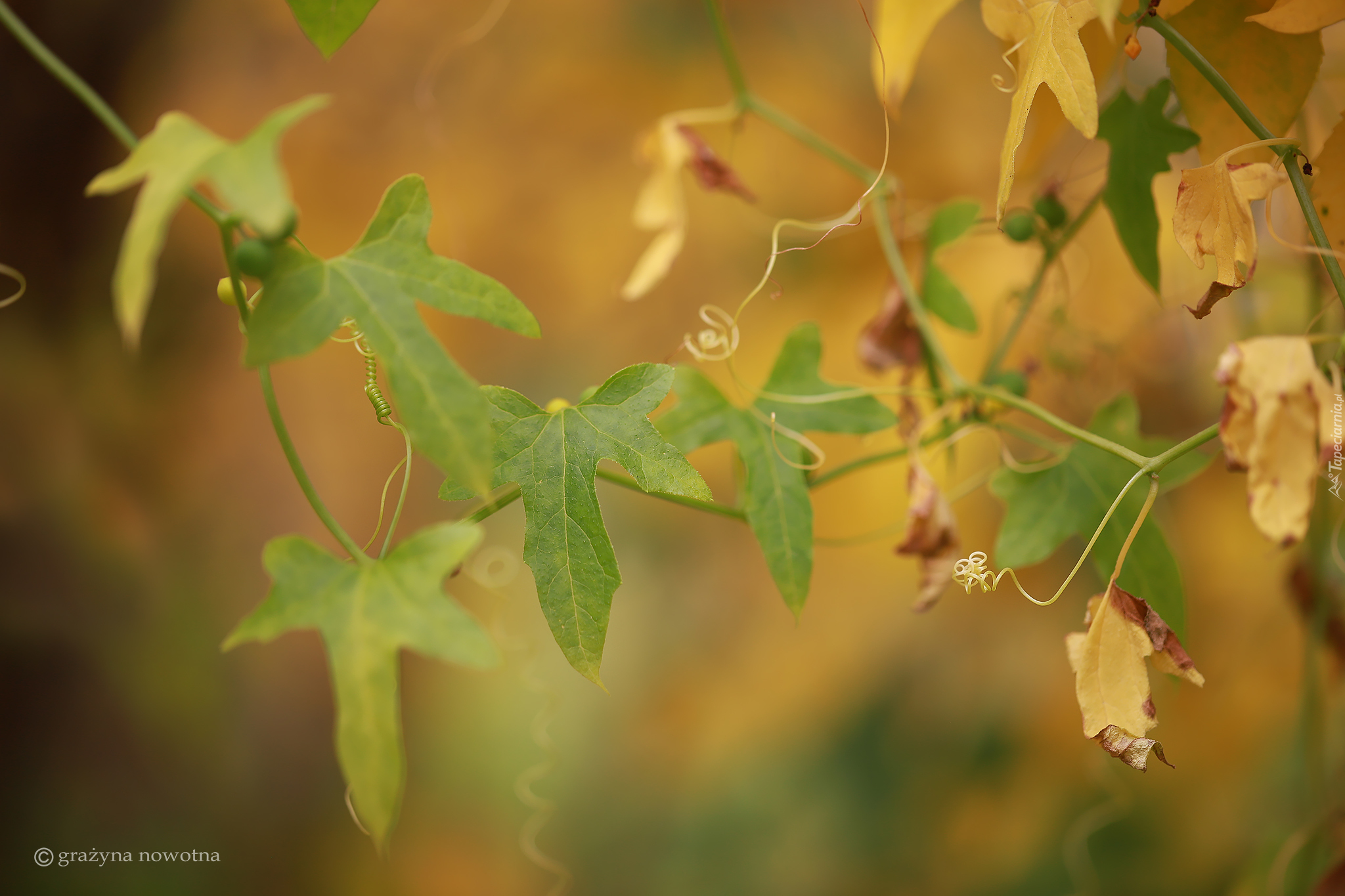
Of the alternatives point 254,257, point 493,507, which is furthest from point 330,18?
point 493,507

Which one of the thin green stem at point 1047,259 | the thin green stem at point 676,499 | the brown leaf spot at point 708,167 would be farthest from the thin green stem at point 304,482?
the thin green stem at point 1047,259

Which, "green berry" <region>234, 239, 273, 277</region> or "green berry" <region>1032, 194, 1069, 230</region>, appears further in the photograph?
"green berry" <region>1032, 194, 1069, 230</region>

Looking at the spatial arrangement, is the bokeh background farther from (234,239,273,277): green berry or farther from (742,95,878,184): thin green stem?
(234,239,273,277): green berry

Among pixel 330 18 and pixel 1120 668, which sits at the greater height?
pixel 330 18

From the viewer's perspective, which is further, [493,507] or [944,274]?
[944,274]

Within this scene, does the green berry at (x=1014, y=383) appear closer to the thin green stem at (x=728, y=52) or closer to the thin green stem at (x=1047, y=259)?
the thin green stem at (x=1047, y=259)

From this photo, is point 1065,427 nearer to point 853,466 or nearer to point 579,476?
point 853,466

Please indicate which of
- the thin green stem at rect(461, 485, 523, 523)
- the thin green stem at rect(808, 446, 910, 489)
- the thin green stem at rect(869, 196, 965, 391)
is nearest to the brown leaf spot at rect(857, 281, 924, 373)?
the thin green stem at rect(869, 196, 965, 391)
